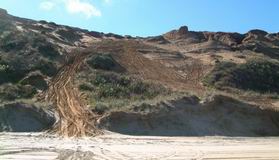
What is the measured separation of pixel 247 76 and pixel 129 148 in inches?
986

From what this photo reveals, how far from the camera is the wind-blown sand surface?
53.2 feet

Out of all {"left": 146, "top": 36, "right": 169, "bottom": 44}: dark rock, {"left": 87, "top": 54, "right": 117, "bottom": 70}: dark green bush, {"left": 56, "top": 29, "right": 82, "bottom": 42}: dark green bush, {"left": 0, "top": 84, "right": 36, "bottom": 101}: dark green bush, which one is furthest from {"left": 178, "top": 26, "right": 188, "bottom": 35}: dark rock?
{"left": 0, "top": 84, "right": 36, "bottom": 101}: dark green bush

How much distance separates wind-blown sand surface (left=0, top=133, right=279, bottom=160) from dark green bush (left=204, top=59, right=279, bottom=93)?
16670 millimetres

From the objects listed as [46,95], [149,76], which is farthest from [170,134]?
[149,76]

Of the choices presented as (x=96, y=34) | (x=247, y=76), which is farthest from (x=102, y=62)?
(x=96, y=34)

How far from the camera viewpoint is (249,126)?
27531 mm

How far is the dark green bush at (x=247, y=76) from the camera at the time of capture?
40219 mm

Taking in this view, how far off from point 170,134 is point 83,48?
74.3 ft

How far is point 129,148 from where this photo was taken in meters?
18.5

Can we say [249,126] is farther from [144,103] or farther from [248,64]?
[248,64]

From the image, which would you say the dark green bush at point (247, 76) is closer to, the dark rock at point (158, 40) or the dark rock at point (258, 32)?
the dark rock at point (158, 40)

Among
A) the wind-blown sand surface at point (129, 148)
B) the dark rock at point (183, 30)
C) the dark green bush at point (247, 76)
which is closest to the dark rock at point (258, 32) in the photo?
the dark rock at point (183, 30)

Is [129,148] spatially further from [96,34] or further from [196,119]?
[96,34]

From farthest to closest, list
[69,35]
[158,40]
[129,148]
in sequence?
A: 1. [158,40]
2. [69,35]
3. [129,148]
